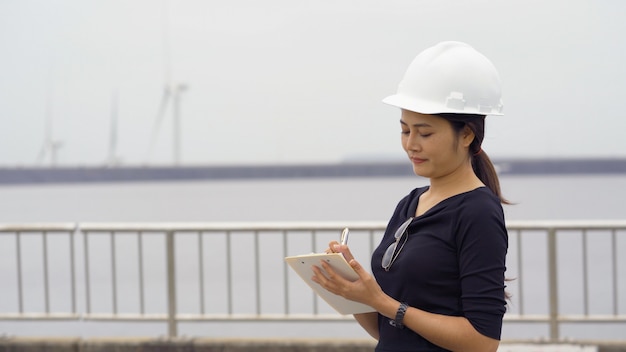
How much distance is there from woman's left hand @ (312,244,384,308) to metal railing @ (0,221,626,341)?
11.3 ft

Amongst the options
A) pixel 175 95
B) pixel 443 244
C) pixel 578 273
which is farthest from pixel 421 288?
pixel 175 95

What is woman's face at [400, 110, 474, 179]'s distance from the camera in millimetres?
1740

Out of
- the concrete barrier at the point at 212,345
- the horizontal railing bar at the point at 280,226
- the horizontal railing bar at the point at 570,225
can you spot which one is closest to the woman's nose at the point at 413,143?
the horizontal railing bar at the point at 280,226

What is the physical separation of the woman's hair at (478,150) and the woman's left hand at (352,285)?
36 centimetres

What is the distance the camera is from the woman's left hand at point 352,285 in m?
1.68

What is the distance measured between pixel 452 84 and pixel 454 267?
377mm

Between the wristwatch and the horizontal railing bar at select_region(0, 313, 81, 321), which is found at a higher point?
the wristwatch

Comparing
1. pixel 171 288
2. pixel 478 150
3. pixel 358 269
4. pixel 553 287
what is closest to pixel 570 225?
pixel 553 287

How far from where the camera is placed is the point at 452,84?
1.71 m

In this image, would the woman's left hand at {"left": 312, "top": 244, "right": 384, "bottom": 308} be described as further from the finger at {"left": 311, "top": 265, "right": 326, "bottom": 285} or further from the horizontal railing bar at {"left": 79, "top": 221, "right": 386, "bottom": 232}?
the horizontal railing bar at {"left": 79, "top": 221, "right": 386, "bottom": 232}

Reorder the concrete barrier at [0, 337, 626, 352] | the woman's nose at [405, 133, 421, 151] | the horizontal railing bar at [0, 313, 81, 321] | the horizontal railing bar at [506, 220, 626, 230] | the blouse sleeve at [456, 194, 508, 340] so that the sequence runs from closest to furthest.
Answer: the blouse sleeve at [456, 194, 508, 340]
the woman's nose at [405, 133, 421, 151]
the horizontal railing bar at [506, 220, 626, 230]
the concrete barrier at [0, 337, 626, 352]
the horizontal railing bar at [0, 313, 81, 321]

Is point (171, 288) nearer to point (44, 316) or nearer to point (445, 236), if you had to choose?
point (44, 316)

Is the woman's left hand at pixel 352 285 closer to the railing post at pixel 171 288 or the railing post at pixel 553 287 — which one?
the railing post at pixel 553 287

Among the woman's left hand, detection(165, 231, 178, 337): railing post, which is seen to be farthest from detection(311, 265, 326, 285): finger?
detection(165, 231, 178, 337): railing post
